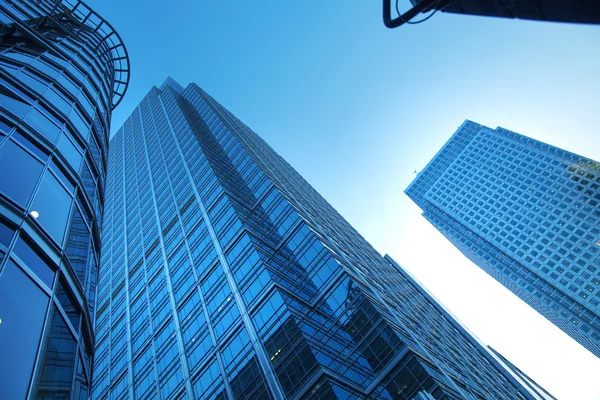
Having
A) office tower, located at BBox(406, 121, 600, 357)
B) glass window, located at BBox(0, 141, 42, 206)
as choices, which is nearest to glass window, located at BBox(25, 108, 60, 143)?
glass window, located at BBox(0, 141, 42, 206)

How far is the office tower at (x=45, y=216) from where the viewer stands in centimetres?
859

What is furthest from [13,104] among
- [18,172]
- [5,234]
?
[5,234]

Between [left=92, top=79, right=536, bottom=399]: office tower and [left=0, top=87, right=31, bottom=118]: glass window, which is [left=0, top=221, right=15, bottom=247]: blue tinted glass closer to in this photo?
[left=0, top=87, right=31, bottom=118]: glass window

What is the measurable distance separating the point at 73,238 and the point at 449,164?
6376 inches

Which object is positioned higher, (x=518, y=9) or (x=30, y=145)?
(x=30, y=145)

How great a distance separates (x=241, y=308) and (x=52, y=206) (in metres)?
22.4

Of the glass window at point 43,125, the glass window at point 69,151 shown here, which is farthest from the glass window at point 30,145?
the glass window at point 69,151

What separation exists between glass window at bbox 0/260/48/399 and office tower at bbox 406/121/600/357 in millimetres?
127860

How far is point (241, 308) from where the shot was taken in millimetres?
32719

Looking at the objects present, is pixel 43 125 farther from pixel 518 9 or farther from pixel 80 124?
pixel 518 9

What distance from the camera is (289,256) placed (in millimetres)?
38000

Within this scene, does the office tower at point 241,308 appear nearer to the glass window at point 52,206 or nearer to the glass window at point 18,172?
the glass window at point 52,206

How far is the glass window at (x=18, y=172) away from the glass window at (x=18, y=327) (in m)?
2.32

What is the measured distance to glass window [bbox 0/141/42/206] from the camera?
409 inches
